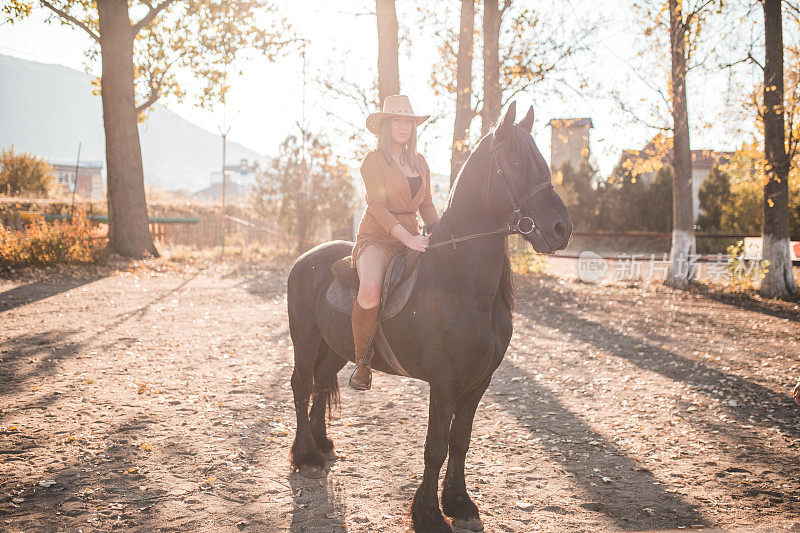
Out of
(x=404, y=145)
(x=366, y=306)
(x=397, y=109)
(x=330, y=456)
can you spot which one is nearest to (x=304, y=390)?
(x=330, y=456)

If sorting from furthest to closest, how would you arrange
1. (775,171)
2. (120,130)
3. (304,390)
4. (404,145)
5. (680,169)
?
1. (120,130)
2. (680,169)
3. (775,171)
4. (304,390)
5. (404,145)

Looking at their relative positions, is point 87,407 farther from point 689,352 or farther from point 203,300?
point 689,352

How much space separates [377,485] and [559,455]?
175 centimetres

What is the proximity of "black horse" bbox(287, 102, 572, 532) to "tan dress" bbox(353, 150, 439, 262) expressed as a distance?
31cm

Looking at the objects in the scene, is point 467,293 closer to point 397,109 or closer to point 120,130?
point 397,109

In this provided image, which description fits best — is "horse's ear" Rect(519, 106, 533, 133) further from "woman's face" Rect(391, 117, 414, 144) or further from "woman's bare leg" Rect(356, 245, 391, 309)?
"woman's bare leg" Rect(356, 245, 391, 309)

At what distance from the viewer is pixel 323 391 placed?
481cm

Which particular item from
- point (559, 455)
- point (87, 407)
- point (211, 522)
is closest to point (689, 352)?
point (559, 455)

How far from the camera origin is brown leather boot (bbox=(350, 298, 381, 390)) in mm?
3700

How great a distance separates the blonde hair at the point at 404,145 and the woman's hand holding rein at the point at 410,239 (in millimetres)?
520

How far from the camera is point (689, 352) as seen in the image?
28.5ft

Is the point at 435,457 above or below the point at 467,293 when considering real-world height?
below

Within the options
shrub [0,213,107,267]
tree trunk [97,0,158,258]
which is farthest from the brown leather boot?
tree trunk [97,0,158,258]

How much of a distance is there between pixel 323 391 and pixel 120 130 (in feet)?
51.4
